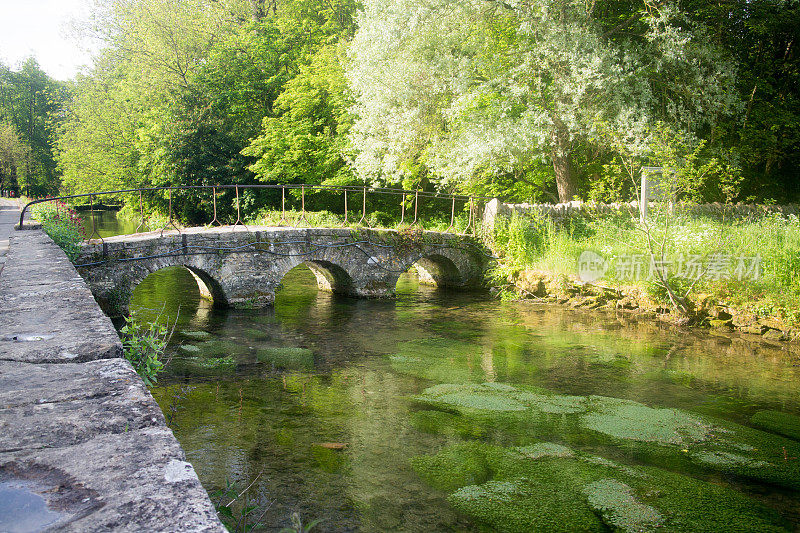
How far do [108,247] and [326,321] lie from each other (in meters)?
4.32

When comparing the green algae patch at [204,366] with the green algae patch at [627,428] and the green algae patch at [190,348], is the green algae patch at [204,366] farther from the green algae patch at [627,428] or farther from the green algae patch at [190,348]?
the green algae patch at [627,428]

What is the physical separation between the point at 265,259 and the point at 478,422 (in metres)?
8.02

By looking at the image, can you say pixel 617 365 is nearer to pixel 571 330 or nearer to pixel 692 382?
pixel 692 382

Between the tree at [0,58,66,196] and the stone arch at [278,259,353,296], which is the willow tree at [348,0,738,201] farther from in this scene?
the tree at [0,58,66,196]

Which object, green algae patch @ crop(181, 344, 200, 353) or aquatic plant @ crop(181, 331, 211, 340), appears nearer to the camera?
green algae patch @ crop(181, 344, 200, 353)

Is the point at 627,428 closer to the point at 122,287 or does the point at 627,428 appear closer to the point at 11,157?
the point at 122,287

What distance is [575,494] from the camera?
4.53 meters

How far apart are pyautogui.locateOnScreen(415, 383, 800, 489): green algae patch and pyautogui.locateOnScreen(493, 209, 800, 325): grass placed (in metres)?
4.98

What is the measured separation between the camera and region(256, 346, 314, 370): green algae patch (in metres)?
8.39

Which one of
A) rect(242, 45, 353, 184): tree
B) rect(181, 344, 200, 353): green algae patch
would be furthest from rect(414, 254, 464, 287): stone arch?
rect(181, 344, 200, 353): green algae patch

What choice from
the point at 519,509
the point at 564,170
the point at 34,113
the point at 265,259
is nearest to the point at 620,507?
the point at 519,509

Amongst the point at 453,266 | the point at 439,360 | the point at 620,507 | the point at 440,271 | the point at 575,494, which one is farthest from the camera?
the point at 440,271

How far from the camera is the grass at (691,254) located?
10078 millimetres

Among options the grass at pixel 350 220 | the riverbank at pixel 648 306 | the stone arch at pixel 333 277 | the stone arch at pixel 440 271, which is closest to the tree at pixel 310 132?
the grass at pixel 350 220
